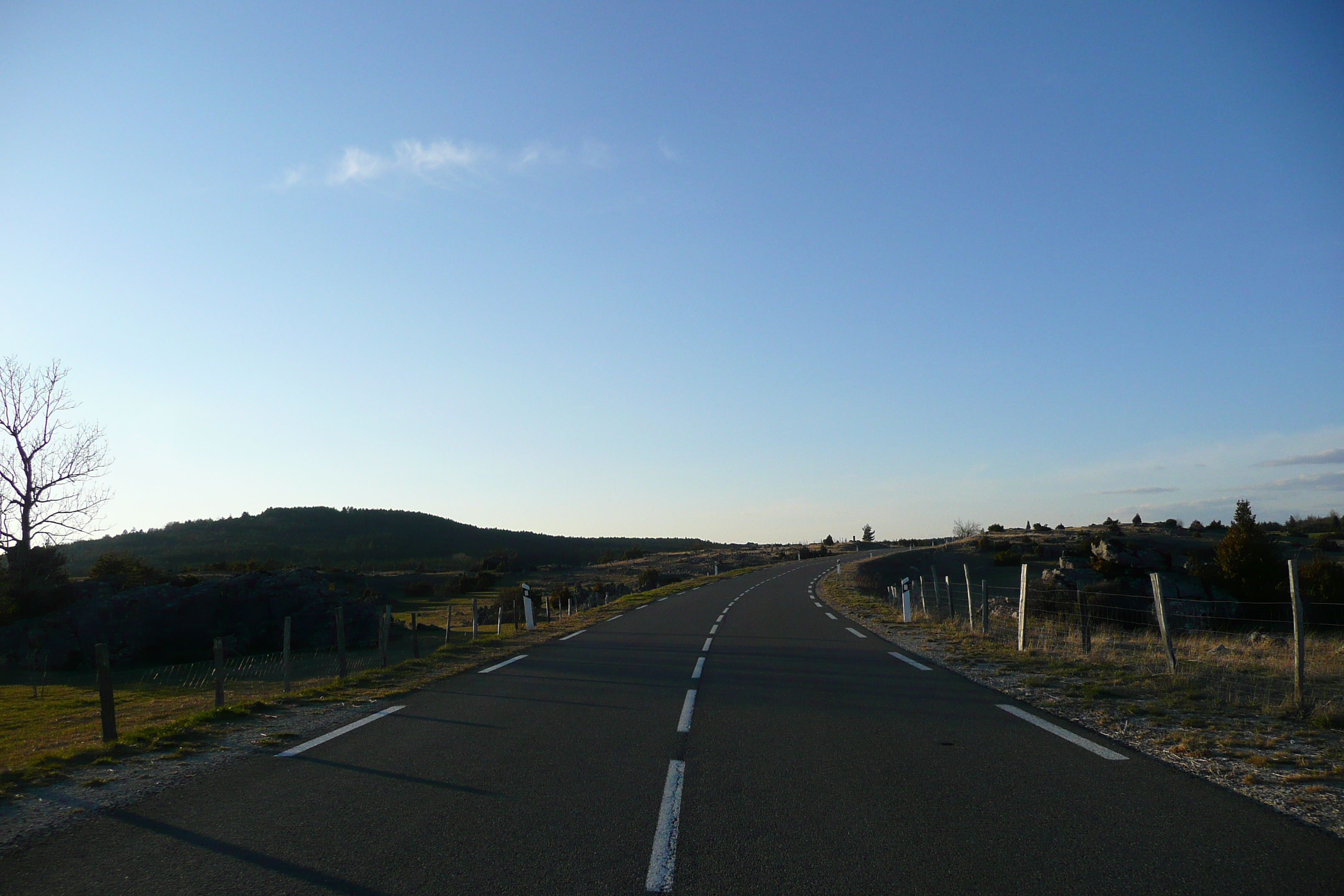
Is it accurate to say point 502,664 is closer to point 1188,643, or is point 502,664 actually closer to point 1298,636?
point 1298,636

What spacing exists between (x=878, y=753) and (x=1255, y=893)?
3342 mm

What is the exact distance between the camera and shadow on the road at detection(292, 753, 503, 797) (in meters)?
5.93

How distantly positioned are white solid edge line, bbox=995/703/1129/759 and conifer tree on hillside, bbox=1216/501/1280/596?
29749 mm

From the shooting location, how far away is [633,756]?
701cm

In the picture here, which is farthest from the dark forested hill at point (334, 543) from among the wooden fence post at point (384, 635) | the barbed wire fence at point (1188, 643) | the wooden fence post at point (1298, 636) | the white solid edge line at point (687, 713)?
the wooden fence post at point (1298, 636)

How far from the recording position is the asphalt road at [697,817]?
422 centimetres

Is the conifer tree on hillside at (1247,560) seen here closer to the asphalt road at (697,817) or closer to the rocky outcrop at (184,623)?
the asphalt road at (697,817)

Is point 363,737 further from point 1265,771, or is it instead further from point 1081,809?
point 1265,771

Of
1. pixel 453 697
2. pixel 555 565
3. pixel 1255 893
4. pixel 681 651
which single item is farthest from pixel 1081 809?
pixel 555 565

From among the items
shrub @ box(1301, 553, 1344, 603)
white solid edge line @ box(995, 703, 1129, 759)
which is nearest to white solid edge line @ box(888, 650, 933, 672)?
white solid edge line @ box(995, 703, 1129, 759)

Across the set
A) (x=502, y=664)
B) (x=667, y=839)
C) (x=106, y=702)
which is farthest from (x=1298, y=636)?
(x=106, y=702)

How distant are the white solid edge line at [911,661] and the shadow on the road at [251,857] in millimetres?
10140

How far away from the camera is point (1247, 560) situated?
3241 cm

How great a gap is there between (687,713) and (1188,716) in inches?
221
